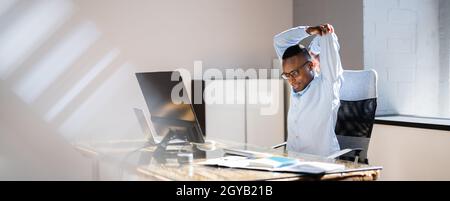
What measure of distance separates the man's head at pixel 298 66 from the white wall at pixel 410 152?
0.87 metres

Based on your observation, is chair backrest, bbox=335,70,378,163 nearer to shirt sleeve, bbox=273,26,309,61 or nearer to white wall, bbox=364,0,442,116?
shirt sleeve, bbox=273,26,309,61

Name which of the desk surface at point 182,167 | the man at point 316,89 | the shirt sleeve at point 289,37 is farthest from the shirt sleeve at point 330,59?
the desk surface at point 182,167

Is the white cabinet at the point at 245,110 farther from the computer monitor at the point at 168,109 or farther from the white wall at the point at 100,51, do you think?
the computer monitor at the point at 168,109

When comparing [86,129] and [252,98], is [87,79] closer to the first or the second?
[86,129]

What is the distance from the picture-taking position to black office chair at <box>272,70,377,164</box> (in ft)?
9.31

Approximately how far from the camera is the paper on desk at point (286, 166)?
1983mm

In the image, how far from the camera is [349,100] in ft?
9.79

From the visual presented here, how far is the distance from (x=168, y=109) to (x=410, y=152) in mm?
1905

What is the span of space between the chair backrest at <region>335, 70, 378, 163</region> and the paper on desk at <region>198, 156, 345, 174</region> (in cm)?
75

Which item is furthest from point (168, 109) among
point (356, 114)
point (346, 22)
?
point (346, 22)

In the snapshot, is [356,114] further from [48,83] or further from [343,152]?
[48,83]
